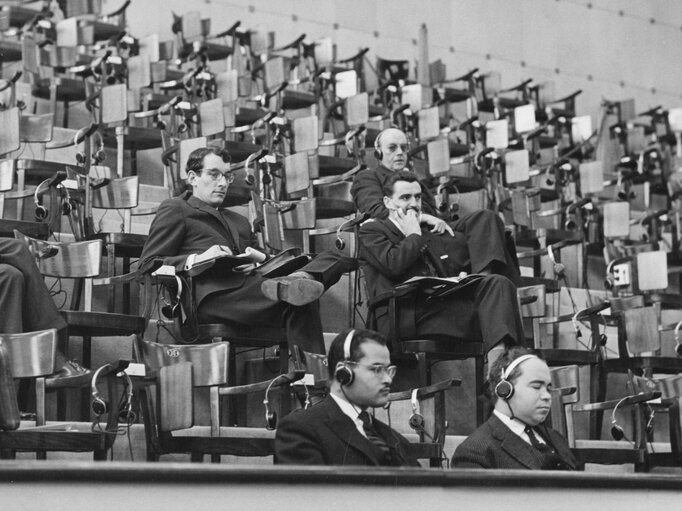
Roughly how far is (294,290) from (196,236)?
0.52 m

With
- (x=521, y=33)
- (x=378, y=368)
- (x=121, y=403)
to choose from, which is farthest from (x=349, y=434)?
(x=521, y=33)

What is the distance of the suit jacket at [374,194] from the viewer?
447 centimetres

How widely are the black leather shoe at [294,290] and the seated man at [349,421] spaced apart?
2.37 feet

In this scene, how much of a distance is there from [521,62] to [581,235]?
3768 mm

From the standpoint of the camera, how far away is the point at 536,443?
296 centimetres

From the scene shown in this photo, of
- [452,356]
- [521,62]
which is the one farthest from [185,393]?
[521,62]

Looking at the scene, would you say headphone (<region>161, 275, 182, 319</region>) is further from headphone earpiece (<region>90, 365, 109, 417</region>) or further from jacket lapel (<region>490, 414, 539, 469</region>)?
jacket lapel (<region>490, 414, 539, 469</region>)

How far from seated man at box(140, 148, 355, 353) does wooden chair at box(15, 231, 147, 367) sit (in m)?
0.14

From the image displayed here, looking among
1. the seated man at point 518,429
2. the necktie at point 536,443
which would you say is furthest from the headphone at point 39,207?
the necktie at point 536,443

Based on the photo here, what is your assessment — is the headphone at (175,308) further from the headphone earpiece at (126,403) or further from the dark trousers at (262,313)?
the headphone earpiece at (126,403)

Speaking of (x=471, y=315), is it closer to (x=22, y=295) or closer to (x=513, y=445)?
(x=513, y=445)

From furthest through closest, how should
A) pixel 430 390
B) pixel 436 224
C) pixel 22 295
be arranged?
pixel 436 224, pixel 430 390, pixel 22 295

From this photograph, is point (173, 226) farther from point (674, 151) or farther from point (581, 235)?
point (674, 151)

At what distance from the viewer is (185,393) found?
301 centimetres
